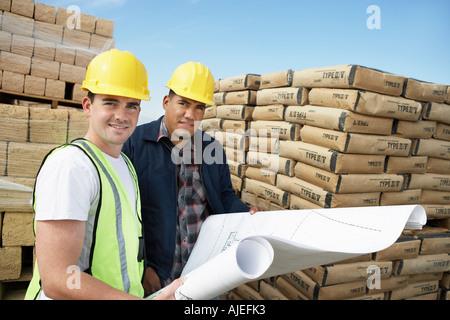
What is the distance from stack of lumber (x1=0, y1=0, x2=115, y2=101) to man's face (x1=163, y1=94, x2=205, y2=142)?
11.3 ft

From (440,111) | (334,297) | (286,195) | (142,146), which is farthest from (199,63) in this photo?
(440,111)

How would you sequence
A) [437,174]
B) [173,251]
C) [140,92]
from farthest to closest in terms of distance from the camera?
1. [437,174]
2. [173,251]
3. [140,92]

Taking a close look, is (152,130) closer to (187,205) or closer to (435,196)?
(187,205)

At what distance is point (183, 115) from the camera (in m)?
1.98

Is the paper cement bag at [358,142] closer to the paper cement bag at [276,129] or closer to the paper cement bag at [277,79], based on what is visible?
the paper cement bag at [276,129]

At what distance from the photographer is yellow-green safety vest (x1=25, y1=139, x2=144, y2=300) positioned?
43.7 inches

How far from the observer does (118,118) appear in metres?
1.29

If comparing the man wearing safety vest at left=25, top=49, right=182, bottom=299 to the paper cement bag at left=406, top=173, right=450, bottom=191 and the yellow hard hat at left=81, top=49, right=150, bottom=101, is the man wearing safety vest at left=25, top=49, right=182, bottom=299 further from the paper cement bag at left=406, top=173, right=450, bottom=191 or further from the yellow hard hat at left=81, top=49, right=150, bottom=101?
the paper cement bag at left=406, top=173, right=450, bottom=191

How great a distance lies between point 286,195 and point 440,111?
1795 millimetres

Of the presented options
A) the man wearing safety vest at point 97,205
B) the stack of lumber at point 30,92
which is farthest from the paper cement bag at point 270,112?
the man wearing safety vest at point 97,205

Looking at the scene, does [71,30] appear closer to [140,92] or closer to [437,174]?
[140,92]

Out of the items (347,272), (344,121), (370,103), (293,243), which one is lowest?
(347,272)

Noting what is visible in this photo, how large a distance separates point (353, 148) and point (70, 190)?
237 centimetres

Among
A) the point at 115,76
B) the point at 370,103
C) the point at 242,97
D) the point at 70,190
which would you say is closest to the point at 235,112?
the point at 242,97
